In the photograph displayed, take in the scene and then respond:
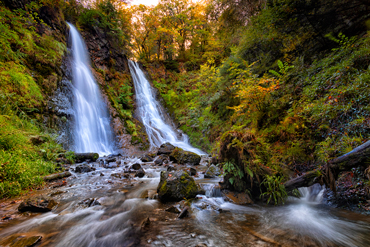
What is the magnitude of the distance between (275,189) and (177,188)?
2062 mm

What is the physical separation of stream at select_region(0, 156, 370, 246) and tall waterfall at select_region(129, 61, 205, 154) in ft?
27.5

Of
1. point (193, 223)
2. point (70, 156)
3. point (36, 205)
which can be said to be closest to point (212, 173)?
point (193, 223)

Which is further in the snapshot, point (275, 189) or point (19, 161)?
point (19, 161)

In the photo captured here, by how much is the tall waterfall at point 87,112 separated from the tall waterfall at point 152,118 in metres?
3.40

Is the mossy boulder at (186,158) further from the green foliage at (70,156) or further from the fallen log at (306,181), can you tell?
the fallen log at (306,181)

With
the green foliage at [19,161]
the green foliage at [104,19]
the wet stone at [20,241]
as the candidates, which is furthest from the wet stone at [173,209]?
the green foliage at [104,19]

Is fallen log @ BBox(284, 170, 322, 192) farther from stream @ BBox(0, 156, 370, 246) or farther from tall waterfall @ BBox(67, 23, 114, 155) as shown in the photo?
tall waterfall @ BBox(67, 23, 114, 155)

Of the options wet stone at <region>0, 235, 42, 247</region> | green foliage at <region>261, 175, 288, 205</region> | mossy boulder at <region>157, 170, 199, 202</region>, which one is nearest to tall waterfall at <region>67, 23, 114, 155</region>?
wet stone at <region>0, 235, 42, 247</region>

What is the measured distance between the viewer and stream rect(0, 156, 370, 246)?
2.28m

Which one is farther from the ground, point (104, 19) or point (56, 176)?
point (104, 19)

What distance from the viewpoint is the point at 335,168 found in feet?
7.86

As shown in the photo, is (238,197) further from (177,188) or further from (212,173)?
(212,173)

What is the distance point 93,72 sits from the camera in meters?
13.1

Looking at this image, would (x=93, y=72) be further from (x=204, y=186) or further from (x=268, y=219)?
(x=268, y=219)
